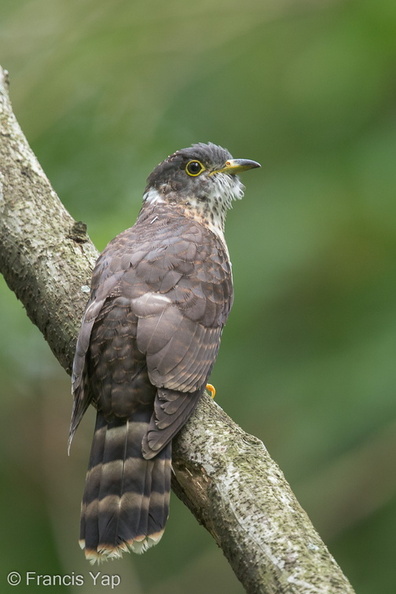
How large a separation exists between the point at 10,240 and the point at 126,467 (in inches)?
57.7

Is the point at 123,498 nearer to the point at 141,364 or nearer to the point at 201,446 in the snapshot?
the point at 201,446

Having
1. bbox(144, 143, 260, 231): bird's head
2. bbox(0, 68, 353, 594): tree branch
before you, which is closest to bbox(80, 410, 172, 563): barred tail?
bbox(0, 68, 353, 594): tree branch

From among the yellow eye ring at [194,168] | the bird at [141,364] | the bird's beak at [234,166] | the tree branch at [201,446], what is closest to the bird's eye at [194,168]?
the yellow eye ring at [194,168]

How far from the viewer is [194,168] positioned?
5.80 metres

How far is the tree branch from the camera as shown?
3223mm

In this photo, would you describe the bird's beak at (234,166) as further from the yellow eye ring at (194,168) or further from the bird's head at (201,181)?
the yellow eye ring at (194,168)

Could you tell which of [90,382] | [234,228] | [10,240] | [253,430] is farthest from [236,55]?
[90,382]

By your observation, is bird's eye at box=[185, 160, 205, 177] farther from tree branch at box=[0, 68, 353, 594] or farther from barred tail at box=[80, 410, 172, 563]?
barred tail at box=[80, 410, 172, 563]

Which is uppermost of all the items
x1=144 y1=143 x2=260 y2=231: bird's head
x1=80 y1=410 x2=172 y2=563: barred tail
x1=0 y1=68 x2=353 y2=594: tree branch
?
x1=144 y1=143 x2=260 y2=231: bird's head

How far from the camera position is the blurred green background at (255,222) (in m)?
5.92

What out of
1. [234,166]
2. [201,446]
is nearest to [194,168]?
[234,166]

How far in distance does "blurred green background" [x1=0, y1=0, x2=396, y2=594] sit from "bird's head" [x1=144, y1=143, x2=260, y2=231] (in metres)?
0.61

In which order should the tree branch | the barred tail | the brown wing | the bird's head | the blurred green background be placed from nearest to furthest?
1. the tree branch
2. the barred tail
3. the brown wing
4. the bird's head
5. the blurred green background

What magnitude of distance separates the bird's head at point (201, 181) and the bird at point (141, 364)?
20.8 inches
